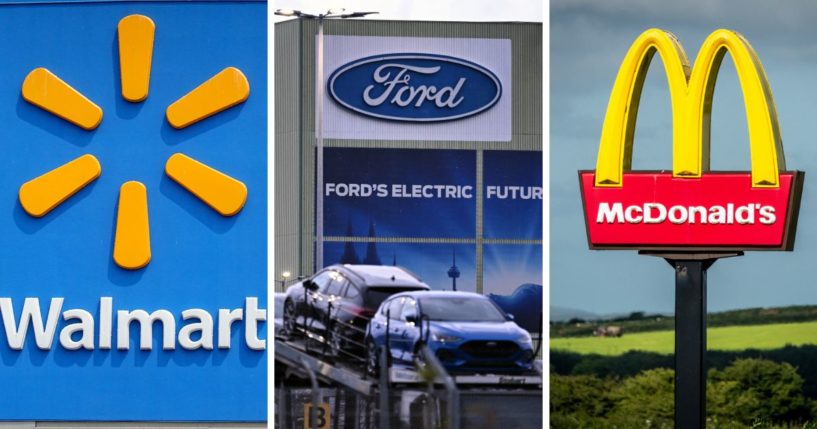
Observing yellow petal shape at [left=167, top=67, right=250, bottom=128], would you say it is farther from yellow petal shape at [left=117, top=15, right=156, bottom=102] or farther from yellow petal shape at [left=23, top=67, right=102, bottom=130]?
yellow petal shape at [left=23, top=67, right=102, bottom=130]

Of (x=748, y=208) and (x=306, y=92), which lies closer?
(x=748, y=208)

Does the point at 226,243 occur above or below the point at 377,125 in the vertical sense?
below

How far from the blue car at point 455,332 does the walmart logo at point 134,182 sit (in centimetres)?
122

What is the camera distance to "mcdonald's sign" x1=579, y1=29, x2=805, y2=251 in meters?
7.30

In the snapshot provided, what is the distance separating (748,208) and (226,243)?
3.18 meters

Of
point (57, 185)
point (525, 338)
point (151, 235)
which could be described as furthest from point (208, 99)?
point (525, 338)

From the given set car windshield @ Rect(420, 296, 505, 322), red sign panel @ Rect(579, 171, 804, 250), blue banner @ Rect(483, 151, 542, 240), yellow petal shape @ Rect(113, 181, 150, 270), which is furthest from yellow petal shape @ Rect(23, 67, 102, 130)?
red sign panel @ Rect(579, 171, 804, 250)

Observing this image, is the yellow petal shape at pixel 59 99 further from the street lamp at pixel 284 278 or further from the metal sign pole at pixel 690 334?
the metal sign pole at pixel 690 334

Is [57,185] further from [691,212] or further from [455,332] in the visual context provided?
[691,212]

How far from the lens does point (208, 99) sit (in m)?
8.24

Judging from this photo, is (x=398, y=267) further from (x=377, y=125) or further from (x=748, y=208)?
(x=748, y=208)

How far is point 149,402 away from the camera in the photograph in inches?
327

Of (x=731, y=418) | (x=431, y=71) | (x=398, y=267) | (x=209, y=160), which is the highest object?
(x=431, y=71)

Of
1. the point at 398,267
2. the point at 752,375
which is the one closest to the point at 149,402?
the point at 398,267
